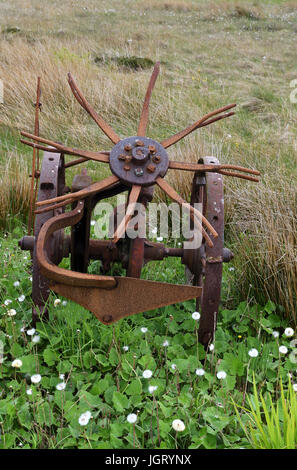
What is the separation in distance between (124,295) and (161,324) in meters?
0.85

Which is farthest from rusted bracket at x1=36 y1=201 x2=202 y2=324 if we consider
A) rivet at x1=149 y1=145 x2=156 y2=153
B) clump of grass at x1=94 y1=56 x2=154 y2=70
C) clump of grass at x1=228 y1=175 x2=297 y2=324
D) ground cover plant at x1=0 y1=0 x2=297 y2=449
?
clump of grass at x1=94 y1=56 x2=154 y2=70

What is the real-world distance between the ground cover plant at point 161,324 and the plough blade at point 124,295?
345 mm

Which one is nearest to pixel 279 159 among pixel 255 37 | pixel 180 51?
pixel 180 51

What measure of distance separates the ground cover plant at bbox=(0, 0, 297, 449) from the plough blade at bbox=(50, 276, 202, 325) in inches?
13.6

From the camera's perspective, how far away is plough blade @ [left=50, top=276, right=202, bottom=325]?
1.85 metres

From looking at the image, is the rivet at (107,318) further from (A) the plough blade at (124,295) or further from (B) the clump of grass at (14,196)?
(B) the clump of grass at (14,196)

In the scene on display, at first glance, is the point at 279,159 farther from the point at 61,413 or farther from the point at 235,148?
the point at 61,413

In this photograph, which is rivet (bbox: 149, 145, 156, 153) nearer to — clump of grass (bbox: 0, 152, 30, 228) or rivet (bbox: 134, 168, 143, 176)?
rivet (bbox: 134, 168, 143, 176)

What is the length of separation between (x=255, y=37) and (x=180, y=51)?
2.83 meters

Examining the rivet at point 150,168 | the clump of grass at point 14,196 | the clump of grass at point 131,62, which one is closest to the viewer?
the rivet at point 150,168

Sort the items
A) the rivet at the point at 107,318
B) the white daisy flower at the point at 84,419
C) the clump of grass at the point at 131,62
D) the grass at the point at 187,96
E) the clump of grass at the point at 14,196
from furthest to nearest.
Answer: the clump of grass at the point at 131,62 < the clump of grass at the point at 14,196 < the grass at the point at 187,96 < the rivet at the point at 107,318 < the white daisy flower at the point at 84,419

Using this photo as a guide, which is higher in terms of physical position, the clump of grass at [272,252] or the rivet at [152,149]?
the rivet at [152,149]

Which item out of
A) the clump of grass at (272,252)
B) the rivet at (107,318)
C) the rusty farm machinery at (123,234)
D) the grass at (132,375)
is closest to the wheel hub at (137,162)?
the rusty farm machinery at (123,234)

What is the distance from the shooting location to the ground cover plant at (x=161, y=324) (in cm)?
195
